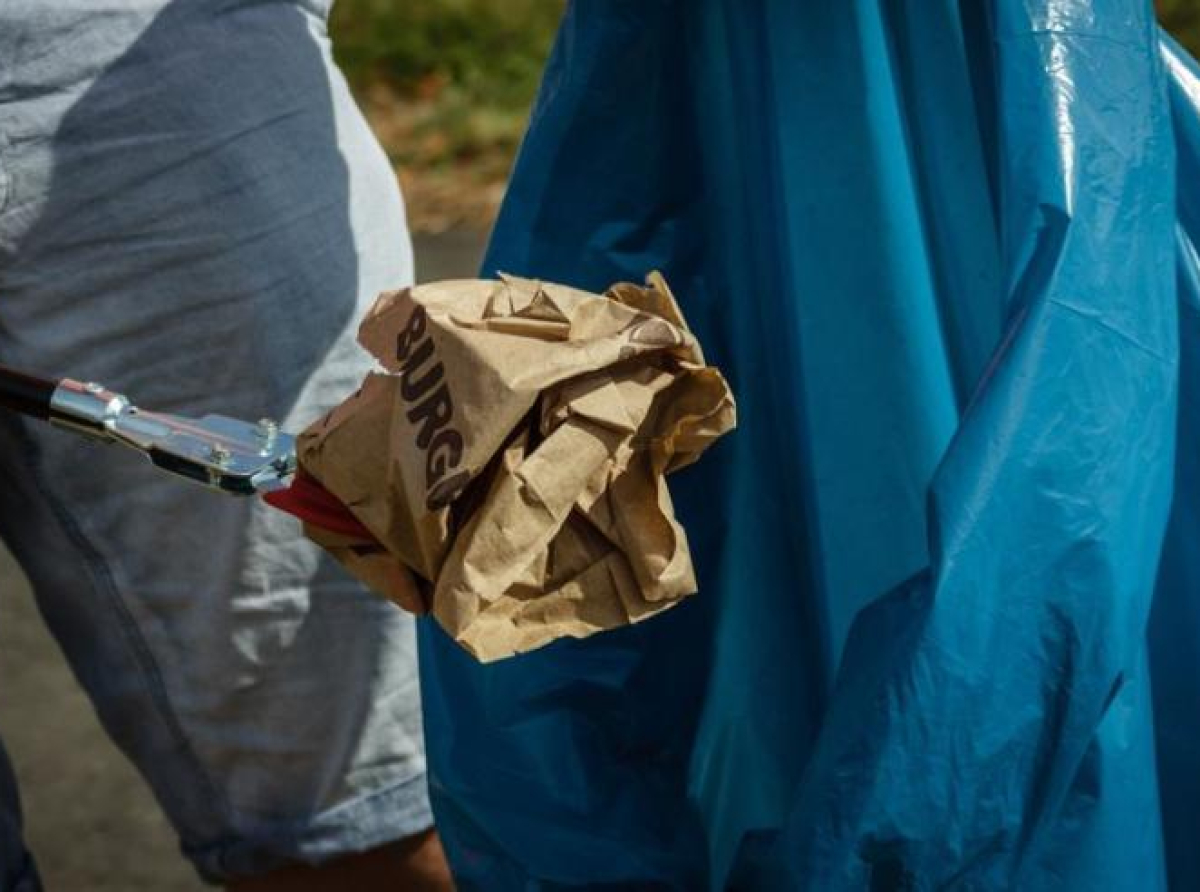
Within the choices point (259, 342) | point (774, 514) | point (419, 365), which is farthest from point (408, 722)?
point (419, 365)

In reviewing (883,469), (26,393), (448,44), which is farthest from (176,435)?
(448,44)

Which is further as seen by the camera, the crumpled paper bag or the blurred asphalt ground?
the blurred asphalt ground

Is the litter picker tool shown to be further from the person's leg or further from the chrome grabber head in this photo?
the person's leg

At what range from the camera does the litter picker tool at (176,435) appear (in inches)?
54.1

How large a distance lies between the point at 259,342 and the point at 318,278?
0.23ft

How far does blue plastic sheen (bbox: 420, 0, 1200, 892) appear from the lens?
1.34 m

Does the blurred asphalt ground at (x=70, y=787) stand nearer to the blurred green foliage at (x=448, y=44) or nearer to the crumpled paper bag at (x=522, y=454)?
the crumpled paper bag at (x=522, y=454)

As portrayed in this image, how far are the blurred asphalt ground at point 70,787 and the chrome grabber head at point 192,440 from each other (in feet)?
4.44

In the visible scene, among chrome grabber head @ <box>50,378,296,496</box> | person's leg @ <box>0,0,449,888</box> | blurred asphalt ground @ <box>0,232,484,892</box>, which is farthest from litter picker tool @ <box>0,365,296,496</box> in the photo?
blurred asphalt ground @ <box>0,232,484,892</box>

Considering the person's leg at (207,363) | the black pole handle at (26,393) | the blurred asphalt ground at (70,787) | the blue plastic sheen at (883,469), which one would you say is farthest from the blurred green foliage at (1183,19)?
the black pole handle at (26,393)

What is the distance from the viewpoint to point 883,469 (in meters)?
1.56

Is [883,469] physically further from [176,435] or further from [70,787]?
[70,787]

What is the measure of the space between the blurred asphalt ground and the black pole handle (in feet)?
4.30

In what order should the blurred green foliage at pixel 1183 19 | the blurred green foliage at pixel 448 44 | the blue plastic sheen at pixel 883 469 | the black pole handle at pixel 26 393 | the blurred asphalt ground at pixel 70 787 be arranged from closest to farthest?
the blue plastic sheen at pixel 883 469
the black pole handle at pixel 26 393
the blurred asphalt ground at pixel 70 787
the blurred green foliage at pixel 1183 19
the blurred green foliage at pixel 448 44
